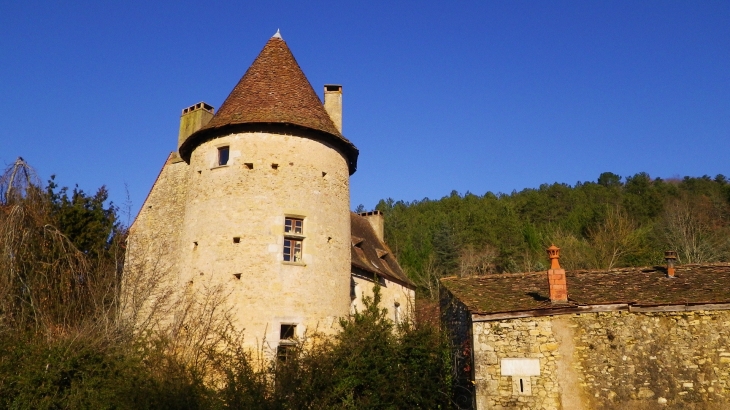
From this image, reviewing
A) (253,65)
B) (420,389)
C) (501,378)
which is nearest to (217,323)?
(420,389)

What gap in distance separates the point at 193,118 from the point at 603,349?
46.0 ft

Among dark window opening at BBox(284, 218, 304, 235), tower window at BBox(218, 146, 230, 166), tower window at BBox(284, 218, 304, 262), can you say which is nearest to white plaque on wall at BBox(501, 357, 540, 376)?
tower window at BBox(284, 218, 304, 262)

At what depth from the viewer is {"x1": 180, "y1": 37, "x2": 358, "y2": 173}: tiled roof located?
555 inches

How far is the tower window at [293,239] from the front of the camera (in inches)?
526

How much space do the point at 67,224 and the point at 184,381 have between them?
754 centimetres

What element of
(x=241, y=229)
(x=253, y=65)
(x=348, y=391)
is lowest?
(x=348, y=391)

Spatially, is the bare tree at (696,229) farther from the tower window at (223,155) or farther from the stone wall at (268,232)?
the tower window at (223,155)

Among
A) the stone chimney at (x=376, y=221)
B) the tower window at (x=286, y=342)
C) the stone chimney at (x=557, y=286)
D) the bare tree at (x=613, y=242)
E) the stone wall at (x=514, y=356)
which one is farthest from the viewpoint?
the bare tree at (x=613, y=242)

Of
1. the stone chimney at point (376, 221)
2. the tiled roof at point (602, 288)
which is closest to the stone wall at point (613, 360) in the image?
the tiled roof at point (602, 288)

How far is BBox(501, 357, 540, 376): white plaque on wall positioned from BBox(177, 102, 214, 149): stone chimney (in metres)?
12.2

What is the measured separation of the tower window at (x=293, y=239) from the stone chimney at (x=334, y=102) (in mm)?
3655

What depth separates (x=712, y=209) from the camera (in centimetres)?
3819

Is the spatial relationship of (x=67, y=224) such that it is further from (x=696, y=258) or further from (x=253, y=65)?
(x=696, y=258)

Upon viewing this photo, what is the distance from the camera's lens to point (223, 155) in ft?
47.0
